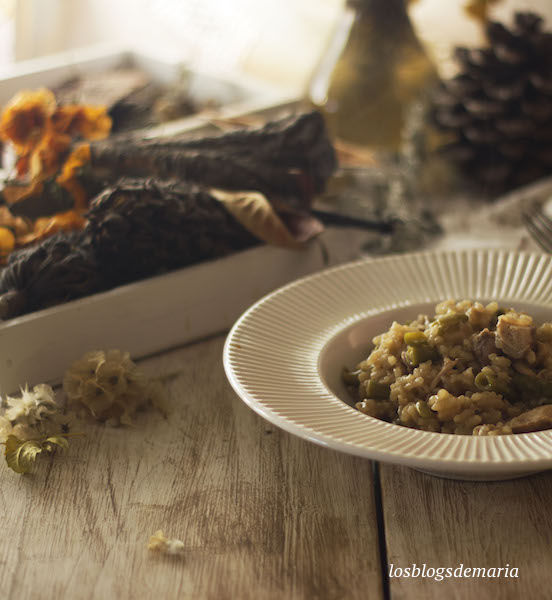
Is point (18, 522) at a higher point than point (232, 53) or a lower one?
higher

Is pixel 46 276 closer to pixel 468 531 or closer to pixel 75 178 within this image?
pixel 75 178

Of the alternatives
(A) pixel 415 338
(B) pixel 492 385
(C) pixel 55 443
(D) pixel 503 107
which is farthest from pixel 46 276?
(D) pixel 503 107

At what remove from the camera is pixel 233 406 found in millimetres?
1174

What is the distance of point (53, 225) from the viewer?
4.36 ft

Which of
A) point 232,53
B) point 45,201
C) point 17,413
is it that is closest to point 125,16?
point 232,53

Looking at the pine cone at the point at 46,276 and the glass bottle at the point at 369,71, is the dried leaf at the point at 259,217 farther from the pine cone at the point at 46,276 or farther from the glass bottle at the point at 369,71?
the glass bottle at the point at 369,71

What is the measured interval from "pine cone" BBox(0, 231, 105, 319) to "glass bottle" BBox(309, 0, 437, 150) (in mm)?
882

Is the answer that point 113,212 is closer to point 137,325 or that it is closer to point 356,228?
point 137,325

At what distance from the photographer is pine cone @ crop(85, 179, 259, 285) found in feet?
4.07

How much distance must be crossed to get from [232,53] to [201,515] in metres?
2.49

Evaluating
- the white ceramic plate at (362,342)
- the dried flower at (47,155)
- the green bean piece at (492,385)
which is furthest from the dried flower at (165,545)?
the dried flower at (47,155)

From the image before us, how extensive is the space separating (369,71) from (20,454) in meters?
→ 1.25

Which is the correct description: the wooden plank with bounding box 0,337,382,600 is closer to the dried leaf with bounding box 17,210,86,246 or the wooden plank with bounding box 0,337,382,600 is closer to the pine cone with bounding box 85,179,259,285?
the pine cone with bounding box 85,179,259,285

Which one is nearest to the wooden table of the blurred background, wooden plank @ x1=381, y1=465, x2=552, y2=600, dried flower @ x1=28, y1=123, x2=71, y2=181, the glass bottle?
wooden plank @ x1=381, y1=465, x2=552, y2=600
